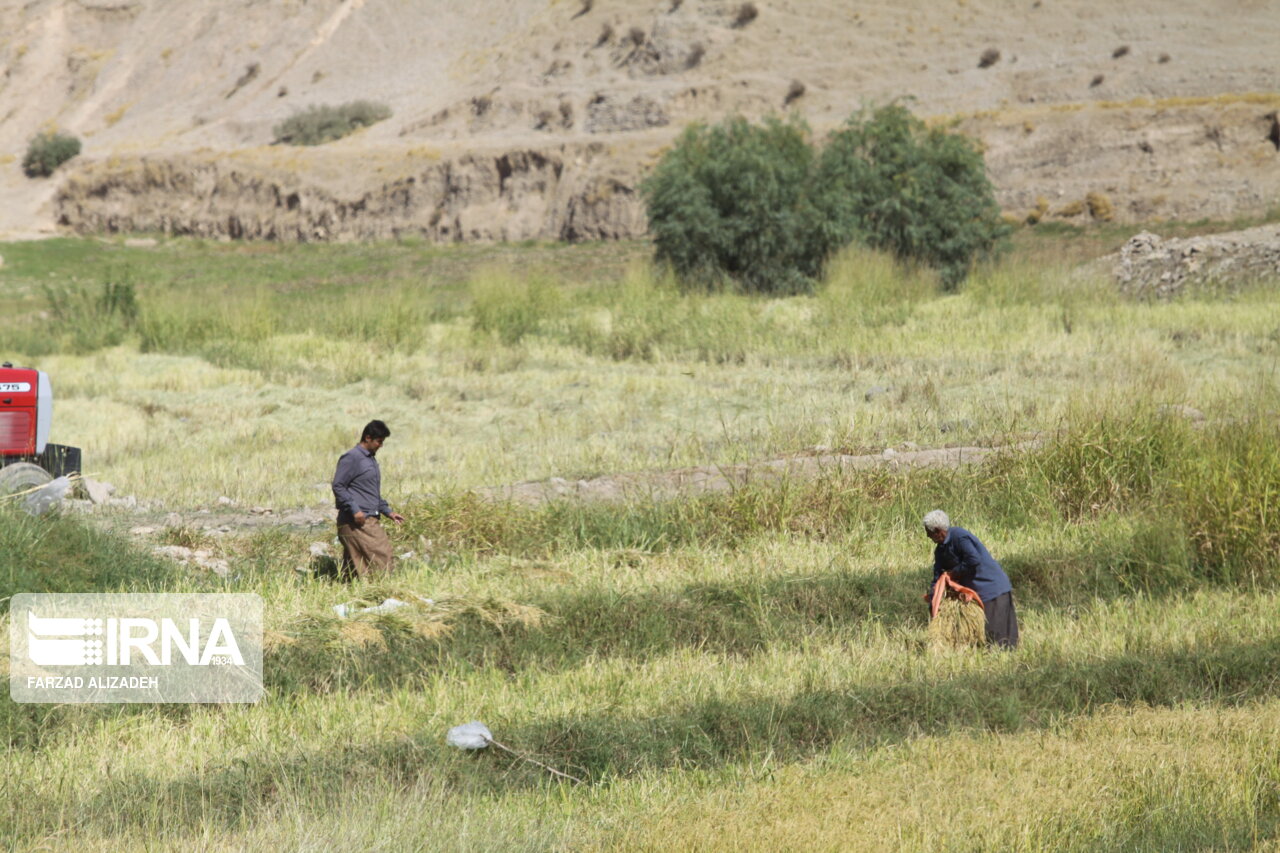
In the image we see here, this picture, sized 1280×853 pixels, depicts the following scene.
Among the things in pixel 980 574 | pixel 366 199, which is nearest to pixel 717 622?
pixel 980 574

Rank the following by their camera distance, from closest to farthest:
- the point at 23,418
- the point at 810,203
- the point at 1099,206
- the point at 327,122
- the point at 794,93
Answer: the point at 23,418
the point at 810,203
the point at 1099,206
the point at 794,93
the point at 327,122

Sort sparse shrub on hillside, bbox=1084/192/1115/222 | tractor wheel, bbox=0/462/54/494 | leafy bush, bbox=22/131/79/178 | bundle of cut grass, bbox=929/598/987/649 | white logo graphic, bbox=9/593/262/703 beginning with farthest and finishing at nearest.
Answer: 1. leafy bush, bbox=22/131/79/178
2. sparse shrub on hillside, bbox=1084/192/1115/222
3. tractor wheel, bbox=0/462/54/494
4. bundle of cut grass, bbox=929/598/987/649
5. white logo graphic, bbox=9/593/262/703

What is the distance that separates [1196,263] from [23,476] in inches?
847

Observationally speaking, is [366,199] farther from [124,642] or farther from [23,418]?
[124,642]

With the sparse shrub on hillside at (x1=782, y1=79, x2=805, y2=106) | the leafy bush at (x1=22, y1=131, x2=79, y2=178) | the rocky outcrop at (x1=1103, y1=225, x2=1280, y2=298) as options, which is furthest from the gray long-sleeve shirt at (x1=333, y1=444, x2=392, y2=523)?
the leafy bush at (x1=22, y1=131, x2=79, y2=178)

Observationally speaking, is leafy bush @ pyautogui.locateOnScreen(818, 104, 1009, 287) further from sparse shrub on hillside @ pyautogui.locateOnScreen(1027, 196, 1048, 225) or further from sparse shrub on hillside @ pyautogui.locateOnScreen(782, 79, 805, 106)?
sparse shrub on hillside @ pyautogui.locateOnScreen(782, 79, 805, 106)

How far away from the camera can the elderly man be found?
22.5ft

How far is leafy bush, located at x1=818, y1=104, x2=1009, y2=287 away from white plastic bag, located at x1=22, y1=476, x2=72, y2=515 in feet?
59.6

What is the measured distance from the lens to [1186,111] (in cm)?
4209

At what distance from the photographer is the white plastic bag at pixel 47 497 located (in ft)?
29.8

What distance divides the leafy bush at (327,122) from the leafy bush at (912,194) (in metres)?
41.3

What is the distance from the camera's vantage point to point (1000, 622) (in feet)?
22.5

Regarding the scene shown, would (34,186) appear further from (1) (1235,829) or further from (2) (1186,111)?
(1) (1235,829)

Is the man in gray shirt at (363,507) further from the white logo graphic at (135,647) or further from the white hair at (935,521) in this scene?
the white hair at (935,521)
